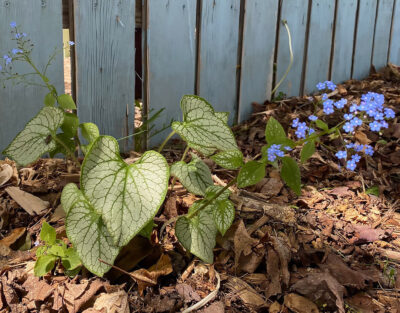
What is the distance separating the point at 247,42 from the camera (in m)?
2.92

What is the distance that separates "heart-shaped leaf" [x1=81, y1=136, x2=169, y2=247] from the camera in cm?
122

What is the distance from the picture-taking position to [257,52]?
303cm

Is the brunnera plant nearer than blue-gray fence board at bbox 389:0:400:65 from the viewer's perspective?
Yes

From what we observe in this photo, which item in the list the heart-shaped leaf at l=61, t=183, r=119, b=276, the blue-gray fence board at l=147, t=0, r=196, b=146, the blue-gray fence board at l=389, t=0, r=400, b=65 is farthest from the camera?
the blue-gray fence board at l=389, t=0, r=400, b=65

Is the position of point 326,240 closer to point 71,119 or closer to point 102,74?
point 71,119

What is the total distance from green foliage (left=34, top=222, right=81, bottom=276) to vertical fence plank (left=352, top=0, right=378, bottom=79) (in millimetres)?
3222

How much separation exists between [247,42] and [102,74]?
3.30 ft

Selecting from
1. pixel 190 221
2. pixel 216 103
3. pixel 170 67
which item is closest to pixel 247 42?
pixel 216 103

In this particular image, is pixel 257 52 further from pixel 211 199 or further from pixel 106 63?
pixel 211 199

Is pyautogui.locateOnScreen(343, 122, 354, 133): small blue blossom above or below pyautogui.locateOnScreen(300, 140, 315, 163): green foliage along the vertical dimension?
above

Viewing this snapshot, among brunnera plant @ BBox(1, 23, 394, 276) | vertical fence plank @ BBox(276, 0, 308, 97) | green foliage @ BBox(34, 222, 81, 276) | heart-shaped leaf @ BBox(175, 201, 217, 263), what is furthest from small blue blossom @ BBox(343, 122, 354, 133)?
vertical fence plank @ BBox(276, 0, 308, 97)

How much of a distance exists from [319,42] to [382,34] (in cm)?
108

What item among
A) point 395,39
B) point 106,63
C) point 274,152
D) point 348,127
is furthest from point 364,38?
point 274,152

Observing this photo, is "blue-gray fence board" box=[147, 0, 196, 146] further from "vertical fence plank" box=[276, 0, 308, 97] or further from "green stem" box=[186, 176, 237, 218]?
"green stem" box=[186, 176, 237, 218]
